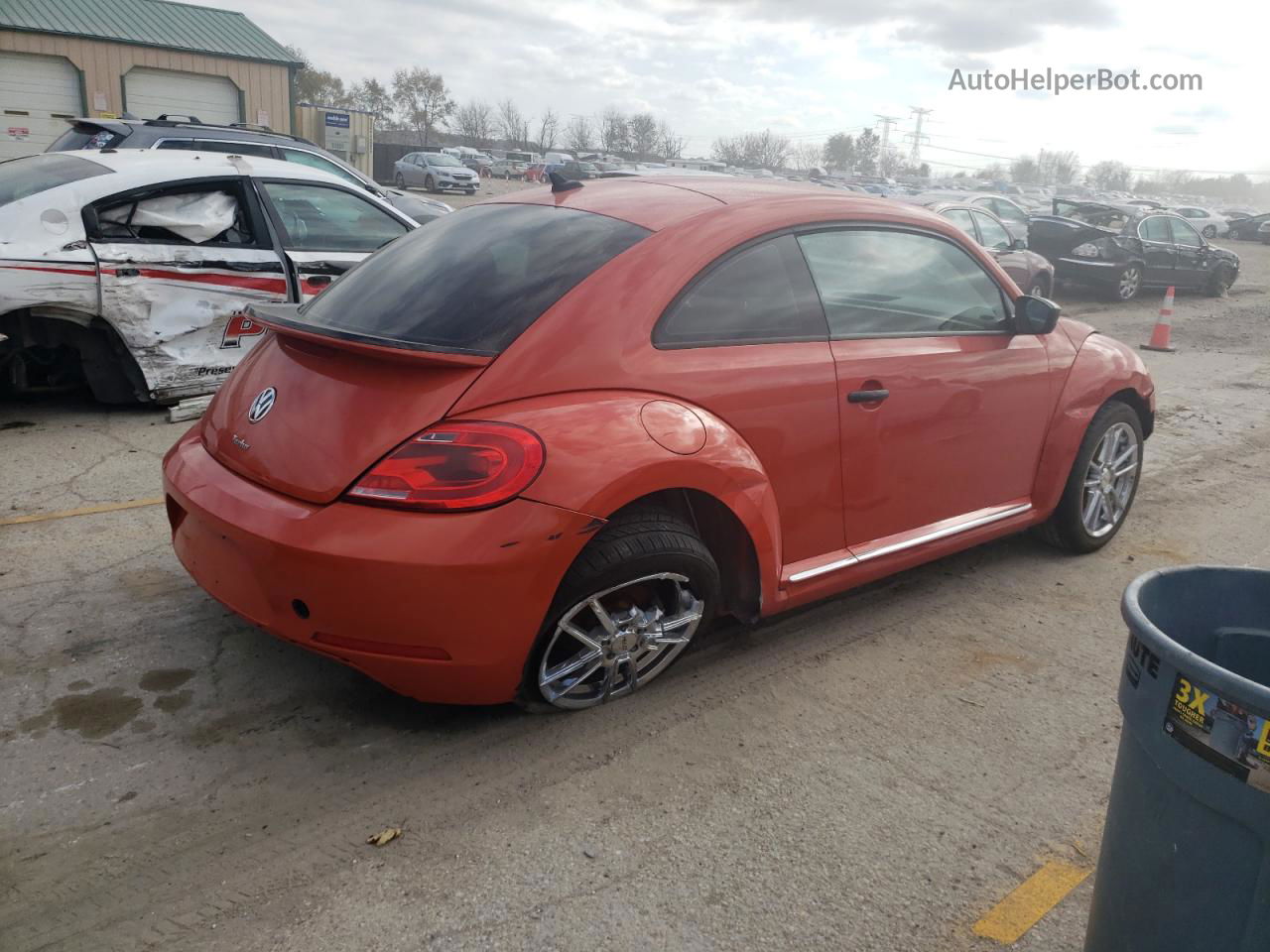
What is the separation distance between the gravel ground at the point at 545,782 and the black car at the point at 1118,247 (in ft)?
43.8

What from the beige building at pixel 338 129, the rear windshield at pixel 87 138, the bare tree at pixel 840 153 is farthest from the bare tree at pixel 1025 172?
the rear windshield at pixel 87 138

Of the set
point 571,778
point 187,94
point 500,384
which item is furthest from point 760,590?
point 187,94

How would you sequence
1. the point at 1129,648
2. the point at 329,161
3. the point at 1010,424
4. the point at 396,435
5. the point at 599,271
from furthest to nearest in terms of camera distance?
1. the point at 329,161
2. the point at 1010,424
3. the point at 599,271
4. the point at 396,435
5. the point at 1129,648

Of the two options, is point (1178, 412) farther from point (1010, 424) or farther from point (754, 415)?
point (754, 415)

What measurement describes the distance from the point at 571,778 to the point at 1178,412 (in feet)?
24.6

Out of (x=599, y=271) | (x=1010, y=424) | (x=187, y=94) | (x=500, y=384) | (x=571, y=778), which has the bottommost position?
(x=571, y=778)

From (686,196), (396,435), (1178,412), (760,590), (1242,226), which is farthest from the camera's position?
(1242,226)

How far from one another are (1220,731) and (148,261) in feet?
19.6

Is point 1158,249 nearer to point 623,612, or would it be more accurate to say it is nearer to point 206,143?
point 206,143

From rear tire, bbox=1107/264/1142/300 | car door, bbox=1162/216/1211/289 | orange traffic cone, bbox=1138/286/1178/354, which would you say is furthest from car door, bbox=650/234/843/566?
car door, bbox=1162/216/1211/289

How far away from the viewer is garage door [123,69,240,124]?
28.9m

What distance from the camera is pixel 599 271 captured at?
10.2 feet

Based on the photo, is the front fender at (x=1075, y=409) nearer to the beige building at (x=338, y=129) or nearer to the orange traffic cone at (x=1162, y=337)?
the orange traffic cone at (x=1162, y=337)

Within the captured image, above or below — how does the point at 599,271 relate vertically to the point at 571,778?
above
